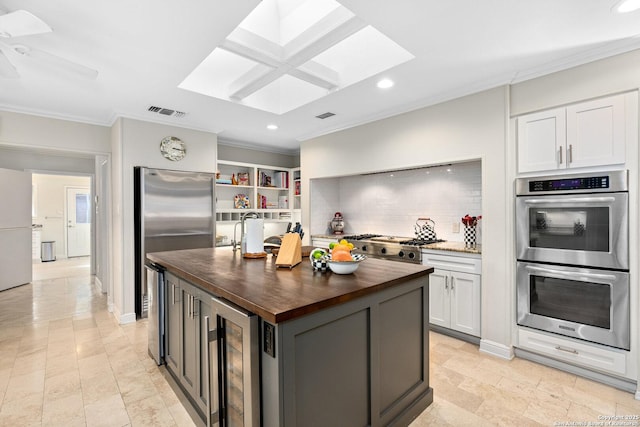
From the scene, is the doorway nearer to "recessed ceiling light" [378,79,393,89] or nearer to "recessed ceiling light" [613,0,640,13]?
"recessed ceiling light" [378,79,393,89]

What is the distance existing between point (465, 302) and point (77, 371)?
3.54m

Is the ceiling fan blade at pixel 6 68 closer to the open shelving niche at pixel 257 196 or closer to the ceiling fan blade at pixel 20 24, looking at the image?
the ceiling fan blade at pixel 20 24

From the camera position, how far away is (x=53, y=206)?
27.5ft

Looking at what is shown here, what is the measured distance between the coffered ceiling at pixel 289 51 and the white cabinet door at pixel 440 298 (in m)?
1.84

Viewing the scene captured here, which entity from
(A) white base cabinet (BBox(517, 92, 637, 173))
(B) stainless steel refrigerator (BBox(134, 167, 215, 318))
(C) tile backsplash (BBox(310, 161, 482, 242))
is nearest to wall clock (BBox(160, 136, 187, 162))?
(B) stainless steel refrigerator (BBox(134, 167, 215, 318))

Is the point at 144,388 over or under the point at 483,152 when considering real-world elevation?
under

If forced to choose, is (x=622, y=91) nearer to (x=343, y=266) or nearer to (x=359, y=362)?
(x=343, y=266)

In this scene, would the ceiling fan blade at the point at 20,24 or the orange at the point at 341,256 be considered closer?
the ceiling fan blade at the point at 20,24

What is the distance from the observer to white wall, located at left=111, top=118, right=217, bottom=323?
374 centimetres

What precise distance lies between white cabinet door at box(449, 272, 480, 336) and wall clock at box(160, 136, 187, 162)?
3.64 metres

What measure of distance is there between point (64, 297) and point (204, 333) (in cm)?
443

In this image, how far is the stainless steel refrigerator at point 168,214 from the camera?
12.5 ft

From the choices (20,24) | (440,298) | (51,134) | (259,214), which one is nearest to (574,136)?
(440,298)

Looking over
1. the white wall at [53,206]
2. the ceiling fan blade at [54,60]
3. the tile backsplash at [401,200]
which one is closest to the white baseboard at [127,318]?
the tile backsplash at [401,200]
